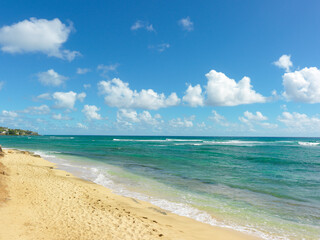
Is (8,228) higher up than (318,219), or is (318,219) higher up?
(8,228)

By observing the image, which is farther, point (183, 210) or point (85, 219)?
point (183, 210)

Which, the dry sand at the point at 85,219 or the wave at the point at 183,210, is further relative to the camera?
the wave at the point at 183,210

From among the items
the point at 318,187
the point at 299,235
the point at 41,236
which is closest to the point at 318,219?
the point at 299,235

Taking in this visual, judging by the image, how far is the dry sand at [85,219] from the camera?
697 centimetres

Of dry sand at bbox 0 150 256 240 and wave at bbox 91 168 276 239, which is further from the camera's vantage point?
wave at bbox 91 168 276 239

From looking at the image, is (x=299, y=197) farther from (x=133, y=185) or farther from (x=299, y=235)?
(x=133, y=185)

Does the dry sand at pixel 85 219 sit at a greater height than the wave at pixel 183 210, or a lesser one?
greater

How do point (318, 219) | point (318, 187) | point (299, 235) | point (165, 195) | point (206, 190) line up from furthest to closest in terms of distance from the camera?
point (318, 187) → point (206, 190) → point (165, 195) → point (318, 219) → point (299, 235)

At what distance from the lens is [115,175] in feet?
61.9

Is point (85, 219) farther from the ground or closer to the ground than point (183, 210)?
farther from the ground

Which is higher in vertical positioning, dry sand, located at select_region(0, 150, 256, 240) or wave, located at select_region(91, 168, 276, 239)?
dry sand, located at select_region(0, 150, 256, 240)

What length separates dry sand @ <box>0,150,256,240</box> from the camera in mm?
6969

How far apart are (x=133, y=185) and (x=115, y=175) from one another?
418cm

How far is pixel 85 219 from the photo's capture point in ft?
26.7
